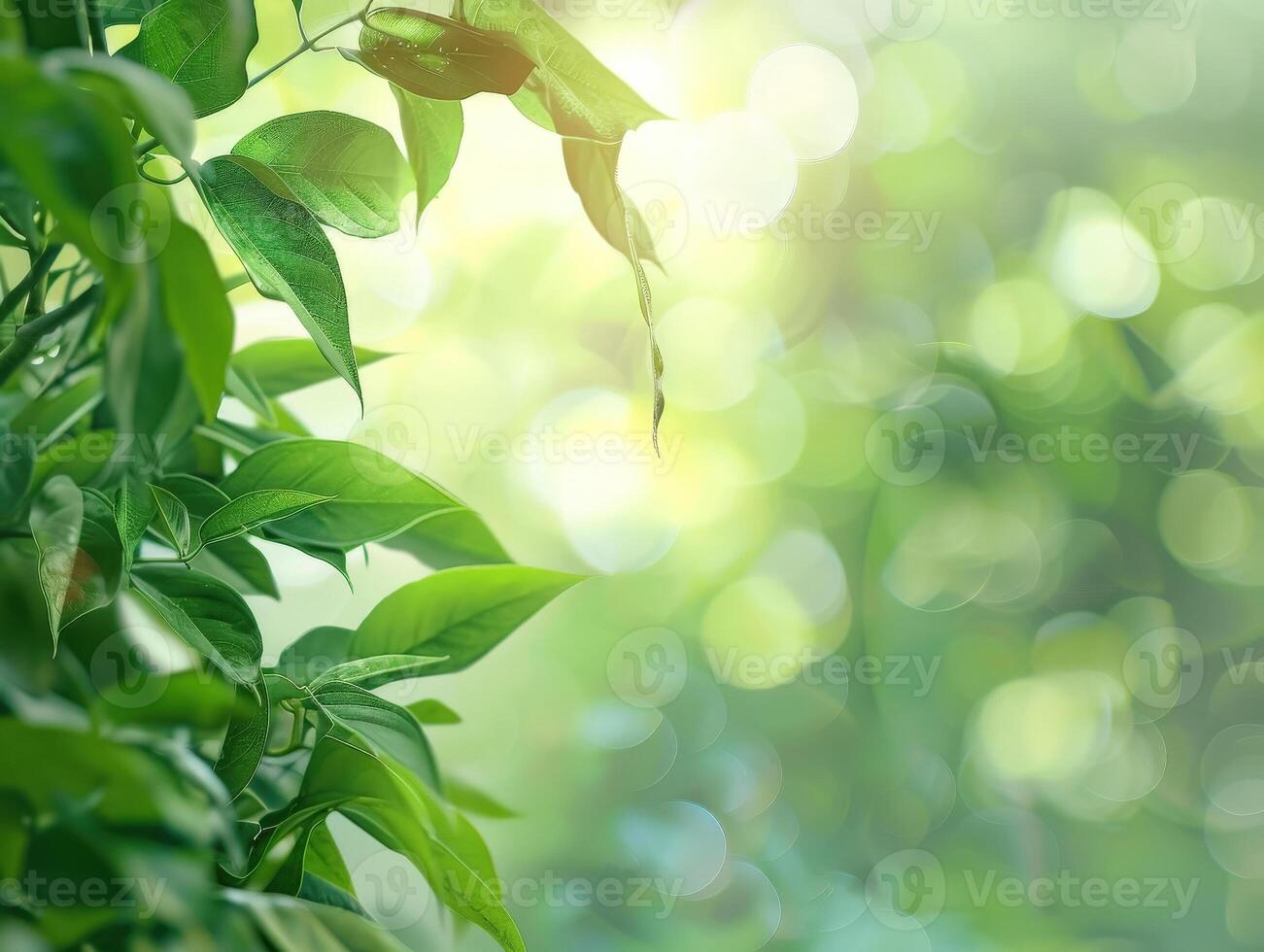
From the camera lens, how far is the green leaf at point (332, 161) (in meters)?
0.22

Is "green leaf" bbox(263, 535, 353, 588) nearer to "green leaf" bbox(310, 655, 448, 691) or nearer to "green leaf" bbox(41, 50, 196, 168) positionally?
"green leaf" bbox(310, 655, 448, 691)

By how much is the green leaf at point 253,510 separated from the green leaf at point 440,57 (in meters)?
0.10

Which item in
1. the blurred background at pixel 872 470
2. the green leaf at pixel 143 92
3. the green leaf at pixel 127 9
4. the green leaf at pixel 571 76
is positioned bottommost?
the blurred background at pixel 872 470

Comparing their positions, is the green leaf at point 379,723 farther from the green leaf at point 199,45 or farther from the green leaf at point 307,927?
the green leaf at point 199,45

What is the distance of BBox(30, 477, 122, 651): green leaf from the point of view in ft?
0.59

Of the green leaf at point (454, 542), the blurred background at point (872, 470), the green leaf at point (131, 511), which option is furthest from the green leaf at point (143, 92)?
the blurred background at point (872, 470)

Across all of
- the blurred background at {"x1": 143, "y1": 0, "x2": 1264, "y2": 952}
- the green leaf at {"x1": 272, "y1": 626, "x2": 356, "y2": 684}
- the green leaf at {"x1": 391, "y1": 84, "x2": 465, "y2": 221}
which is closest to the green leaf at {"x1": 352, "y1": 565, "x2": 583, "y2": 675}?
the green leaf at {"x1": 272, "y1": 626, "x2": 356, "y2": 684}

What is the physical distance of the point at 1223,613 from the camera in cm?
87

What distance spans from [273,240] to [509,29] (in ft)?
0.26

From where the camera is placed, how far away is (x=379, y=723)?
225 millimetres

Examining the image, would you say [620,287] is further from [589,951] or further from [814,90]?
[589,951]

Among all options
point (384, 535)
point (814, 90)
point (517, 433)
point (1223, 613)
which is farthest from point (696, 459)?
point (384, 535)

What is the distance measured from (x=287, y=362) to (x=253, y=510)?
167mm

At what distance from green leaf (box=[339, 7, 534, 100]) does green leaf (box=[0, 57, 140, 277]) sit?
10cm
